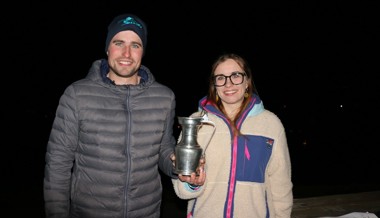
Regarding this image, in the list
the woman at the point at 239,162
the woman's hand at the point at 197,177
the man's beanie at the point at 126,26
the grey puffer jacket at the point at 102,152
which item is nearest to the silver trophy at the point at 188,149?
the woman's hand at the point at 197,177

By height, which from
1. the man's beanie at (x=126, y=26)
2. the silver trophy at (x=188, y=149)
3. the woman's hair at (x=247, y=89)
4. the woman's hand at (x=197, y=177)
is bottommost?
the woman's hand at (x=197, y=177)

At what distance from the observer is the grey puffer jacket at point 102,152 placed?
2795 mm

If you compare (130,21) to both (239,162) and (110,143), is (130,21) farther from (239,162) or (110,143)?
(239,162)

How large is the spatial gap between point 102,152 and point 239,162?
4.43 ft

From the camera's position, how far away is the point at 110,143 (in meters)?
2.89

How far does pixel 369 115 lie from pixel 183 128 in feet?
136

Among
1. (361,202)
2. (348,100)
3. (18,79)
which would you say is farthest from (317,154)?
(18,79)

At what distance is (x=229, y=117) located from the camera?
10.7 ft

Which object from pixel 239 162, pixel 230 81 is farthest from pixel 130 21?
pixel 239 162

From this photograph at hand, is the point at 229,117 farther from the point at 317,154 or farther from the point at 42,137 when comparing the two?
the point at 42,137

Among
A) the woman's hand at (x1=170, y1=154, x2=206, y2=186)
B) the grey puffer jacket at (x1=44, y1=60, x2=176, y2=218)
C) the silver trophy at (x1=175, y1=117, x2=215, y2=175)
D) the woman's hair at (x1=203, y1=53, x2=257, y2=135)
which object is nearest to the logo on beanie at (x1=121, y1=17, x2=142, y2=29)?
the grey puffer jacket at (x1=44, y1=60, x2=176, y2=218)

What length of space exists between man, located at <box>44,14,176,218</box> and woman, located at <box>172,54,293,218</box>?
45cm

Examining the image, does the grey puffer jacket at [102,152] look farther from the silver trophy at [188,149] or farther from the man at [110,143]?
the silver trophy at [188,149]

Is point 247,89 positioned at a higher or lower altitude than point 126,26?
lower
